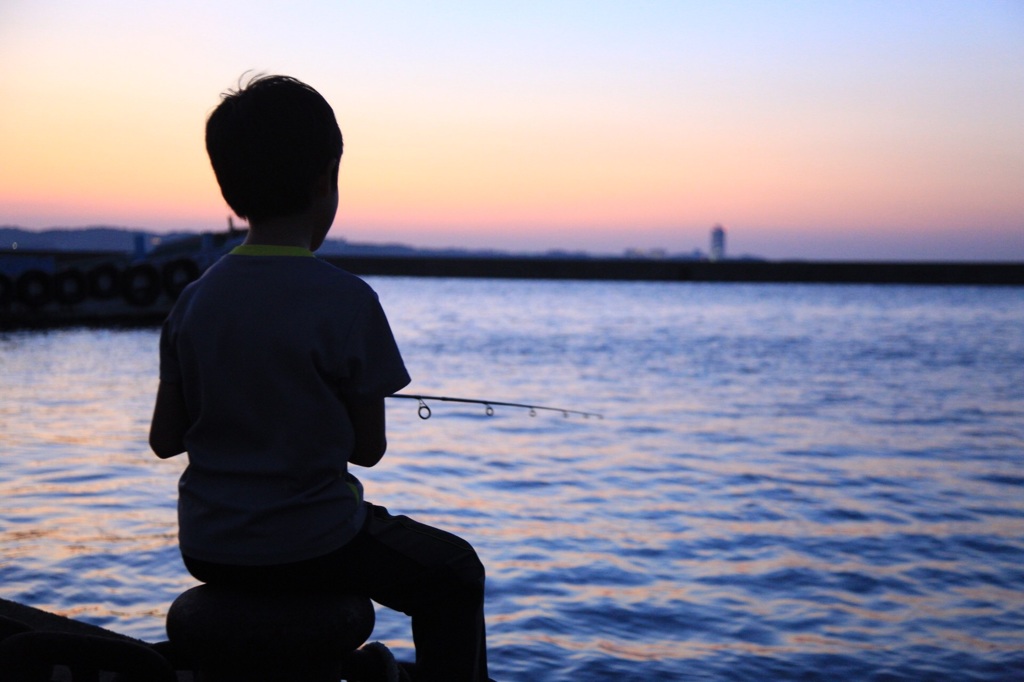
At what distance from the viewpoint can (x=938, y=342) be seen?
104 ft

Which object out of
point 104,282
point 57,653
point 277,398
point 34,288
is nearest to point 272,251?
point 277,398

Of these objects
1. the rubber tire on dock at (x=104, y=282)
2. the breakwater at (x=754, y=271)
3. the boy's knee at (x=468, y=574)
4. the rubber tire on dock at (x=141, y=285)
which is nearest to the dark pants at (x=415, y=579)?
the boy's knee at (x=468, y=574)

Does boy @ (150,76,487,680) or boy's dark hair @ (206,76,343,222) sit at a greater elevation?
boy's dark hair @ (206,76,343,222)

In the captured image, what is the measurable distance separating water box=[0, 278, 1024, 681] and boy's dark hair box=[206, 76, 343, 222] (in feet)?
10.1

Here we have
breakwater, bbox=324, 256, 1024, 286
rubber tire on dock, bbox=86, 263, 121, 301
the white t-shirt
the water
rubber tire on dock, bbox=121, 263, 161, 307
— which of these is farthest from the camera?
breakwater, bbox=324, 256, 1024, 286

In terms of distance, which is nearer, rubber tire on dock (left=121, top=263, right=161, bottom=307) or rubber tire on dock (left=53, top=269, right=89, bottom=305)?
rubber tire on dock (left=53, top=269, right=89, bottom=305)

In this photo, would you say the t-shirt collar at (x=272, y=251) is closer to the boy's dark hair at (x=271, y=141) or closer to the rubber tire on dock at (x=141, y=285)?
the boy's dark hair at (x=271, y=141)

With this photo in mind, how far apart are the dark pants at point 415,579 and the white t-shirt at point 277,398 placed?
43 mm

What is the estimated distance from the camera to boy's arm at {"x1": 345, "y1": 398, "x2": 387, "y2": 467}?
177cm

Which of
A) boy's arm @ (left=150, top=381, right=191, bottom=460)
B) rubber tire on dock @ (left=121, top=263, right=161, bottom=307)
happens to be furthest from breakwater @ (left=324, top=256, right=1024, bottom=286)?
boy's arm @ (left=150, top=381, right=191, bottom=460)

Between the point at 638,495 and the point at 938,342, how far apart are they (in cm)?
2683

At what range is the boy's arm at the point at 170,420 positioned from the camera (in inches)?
72.8

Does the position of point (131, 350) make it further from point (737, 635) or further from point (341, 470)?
point (341, 470)

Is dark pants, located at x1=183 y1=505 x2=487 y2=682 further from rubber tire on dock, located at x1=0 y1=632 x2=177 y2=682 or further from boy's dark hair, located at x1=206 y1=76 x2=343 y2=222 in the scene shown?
boy's dark hair, located at x1=206 y1=76 x2=343 y2=222
